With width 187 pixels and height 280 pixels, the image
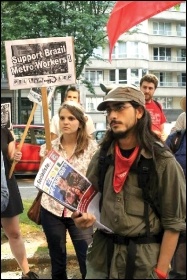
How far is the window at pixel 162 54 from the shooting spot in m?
45.5

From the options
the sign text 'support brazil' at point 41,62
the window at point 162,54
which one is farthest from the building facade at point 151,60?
the sign text 'support brazil' at point 41,62

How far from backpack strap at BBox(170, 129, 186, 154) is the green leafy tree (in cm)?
1138

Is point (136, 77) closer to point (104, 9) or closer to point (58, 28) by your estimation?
point (104, 9)

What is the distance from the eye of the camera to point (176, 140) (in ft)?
10.7

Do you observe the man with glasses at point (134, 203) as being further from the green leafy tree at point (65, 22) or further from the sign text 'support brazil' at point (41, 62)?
the green leafy tree at point (65, 22)

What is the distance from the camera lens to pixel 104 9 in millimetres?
18906

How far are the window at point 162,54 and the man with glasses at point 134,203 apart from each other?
43.8 m

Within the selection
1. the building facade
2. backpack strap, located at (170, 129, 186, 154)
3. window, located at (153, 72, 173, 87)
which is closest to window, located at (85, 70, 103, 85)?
the building facade

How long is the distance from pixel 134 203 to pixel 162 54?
4534 cm

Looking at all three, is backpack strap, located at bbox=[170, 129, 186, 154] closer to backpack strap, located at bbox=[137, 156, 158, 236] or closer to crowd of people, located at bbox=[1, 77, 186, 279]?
crowd of people, located at bbox=[1, 77, 186, 279]

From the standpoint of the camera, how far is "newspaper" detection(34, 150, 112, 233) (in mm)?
2336

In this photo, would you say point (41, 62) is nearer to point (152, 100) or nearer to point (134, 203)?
point (152, 100)

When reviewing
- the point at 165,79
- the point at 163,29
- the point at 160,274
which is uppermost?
the point at 163,29

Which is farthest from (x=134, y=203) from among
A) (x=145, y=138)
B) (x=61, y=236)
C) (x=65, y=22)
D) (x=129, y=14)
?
(x=65, y=22)
